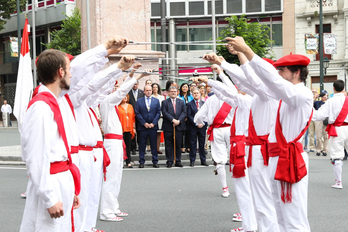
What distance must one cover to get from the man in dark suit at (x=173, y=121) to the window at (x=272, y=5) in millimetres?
30758

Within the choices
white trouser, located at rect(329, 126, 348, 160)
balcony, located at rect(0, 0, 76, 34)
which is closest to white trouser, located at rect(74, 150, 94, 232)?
white trouser, located at rect(329, 126, 348, 160)

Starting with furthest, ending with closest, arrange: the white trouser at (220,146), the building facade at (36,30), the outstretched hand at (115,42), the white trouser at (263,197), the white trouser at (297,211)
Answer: the building facade at (36,30), the white trouser at (220,146), the white trouser at (263,197), the outstretched hand at (115,42), the white trouser at (297,211)

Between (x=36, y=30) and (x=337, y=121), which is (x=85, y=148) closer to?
(x=337, y=121)

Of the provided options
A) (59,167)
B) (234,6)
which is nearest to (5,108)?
(234,6)

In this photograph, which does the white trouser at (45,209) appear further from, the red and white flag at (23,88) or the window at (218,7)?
the window at (218,7)

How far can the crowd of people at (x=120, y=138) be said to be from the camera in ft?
12.7

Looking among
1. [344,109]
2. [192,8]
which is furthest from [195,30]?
[344,109]

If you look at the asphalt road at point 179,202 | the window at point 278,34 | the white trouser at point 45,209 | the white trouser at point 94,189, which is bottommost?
the asphalt road at point 179,202

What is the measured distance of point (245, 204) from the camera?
6.80 metres

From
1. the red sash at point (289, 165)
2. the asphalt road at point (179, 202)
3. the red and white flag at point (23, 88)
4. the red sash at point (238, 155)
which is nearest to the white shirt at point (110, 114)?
the asphalt road at point (179, 202)

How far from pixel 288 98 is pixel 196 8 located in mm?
41609

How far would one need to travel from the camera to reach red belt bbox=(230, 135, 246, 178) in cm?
695

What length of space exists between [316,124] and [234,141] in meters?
10.7

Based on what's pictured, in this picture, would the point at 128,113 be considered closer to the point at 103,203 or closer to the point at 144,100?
the point at 144,100
